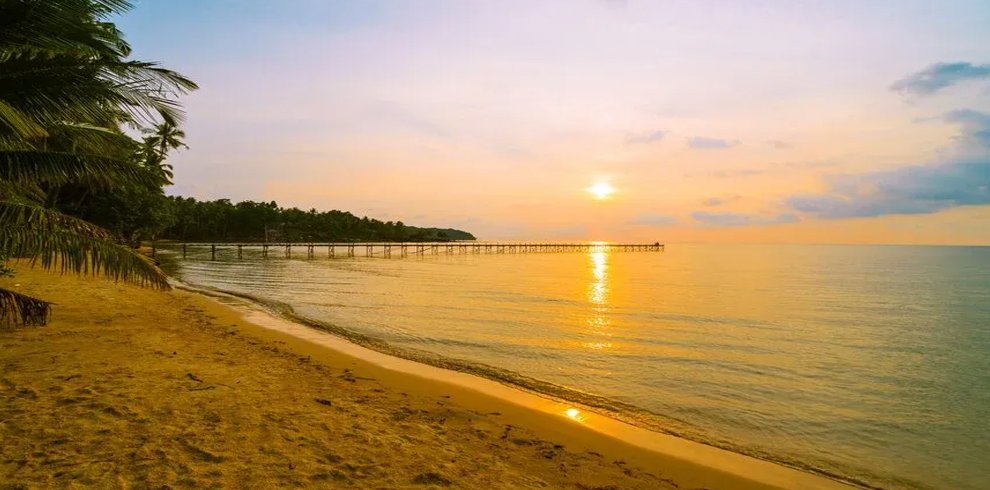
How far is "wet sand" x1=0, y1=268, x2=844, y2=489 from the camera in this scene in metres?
4.70

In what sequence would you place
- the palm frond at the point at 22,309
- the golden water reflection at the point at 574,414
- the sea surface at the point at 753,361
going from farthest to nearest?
the palm frond at the point at 22,309 → the golden water reflection at the point at 574,414 → the sea surface at the point at 753,361

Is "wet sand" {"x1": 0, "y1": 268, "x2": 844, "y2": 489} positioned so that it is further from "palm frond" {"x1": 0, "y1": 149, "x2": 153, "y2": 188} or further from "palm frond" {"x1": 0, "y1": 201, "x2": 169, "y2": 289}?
"palm frond" {"x1": 0, "y1": 149, "x2": 153, "y2": 188}

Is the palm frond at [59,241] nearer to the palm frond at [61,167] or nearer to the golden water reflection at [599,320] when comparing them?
the palm frond at [61,167]

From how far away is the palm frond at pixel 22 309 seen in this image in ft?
31.0

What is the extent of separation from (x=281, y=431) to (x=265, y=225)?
12035cm

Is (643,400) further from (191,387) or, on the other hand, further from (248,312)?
(248,312)

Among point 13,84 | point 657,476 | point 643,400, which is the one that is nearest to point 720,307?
point 643,400

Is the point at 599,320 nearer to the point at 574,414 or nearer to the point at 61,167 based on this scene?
the point at 574,414

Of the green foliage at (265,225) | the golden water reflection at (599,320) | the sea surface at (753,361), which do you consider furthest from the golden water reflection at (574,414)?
the green foliage at (265,225)

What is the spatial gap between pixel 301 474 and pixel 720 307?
25.1 m

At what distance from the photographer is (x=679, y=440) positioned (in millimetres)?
7453

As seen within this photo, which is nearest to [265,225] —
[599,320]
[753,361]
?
[599,320]

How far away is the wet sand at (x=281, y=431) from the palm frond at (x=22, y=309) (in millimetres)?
414

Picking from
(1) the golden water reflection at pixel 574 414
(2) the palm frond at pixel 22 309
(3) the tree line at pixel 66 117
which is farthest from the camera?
(2) the palm frond at pixel 22 309
